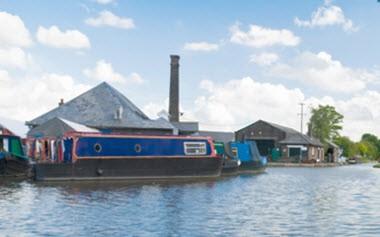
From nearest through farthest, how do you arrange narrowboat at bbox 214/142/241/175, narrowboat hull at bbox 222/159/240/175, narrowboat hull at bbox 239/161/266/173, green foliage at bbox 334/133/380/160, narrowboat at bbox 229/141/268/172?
narrowboat hull at bbox 222/159/240/175 → narrowboat at bbox 214/142/241/175 → narrowboat at bbox 229/141/268/172 → narrowboat hull at bbox 239/161/266/173 → green foliage at bbox 334/133/380/160

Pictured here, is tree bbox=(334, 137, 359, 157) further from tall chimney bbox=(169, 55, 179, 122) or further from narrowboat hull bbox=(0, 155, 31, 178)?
narrowboat hull bbox=(0, 155, 31, 178)

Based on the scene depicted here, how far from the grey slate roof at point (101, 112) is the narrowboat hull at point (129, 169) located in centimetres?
1217

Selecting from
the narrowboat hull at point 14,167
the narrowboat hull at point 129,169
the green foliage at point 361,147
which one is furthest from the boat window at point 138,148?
the green foliage at point 361,147

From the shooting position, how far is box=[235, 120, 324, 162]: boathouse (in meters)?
73.6

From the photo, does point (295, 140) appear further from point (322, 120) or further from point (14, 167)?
point (14, 167)

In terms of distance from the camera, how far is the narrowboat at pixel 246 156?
1623 inches

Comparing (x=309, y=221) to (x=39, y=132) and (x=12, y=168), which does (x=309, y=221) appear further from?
(x=39, y=132)

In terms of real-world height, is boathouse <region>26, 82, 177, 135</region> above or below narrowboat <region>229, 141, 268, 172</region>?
above

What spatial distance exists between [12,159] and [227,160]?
46.9ft

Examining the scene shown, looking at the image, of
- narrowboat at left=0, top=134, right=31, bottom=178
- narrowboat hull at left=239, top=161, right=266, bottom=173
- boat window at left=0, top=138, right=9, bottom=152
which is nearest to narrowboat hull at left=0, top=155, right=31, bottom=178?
narrowboat at left=0, top=134, right=31, bottom=178

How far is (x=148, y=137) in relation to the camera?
29688 mm

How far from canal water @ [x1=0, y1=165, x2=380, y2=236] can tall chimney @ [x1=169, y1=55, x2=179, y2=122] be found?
3335 centimetres

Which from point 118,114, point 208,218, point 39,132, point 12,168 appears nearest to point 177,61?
point 118,114

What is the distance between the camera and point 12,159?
92.1ft
